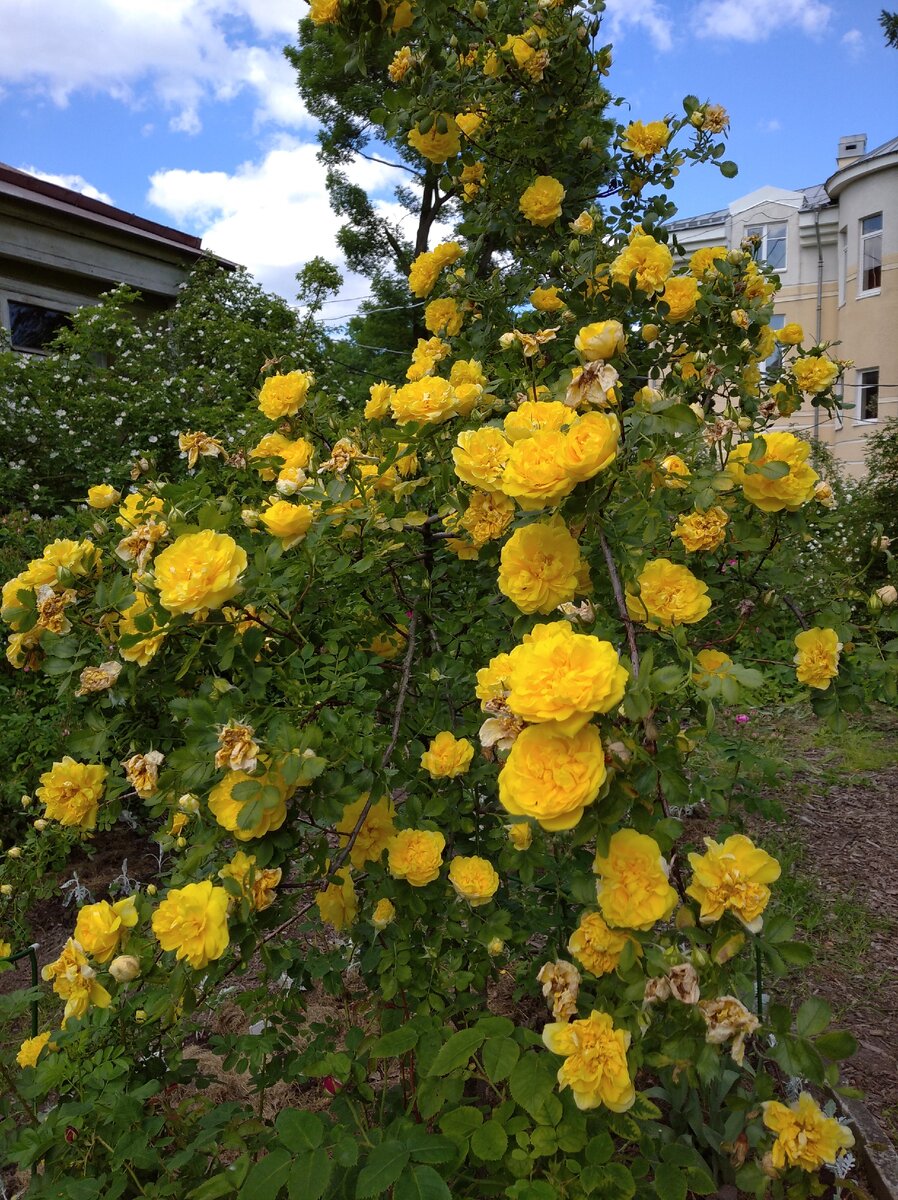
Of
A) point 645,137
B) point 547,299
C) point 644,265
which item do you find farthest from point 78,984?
point 645,137

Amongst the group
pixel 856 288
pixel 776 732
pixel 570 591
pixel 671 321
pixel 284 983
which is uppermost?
pixel 856 288

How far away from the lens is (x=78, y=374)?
20.7ft

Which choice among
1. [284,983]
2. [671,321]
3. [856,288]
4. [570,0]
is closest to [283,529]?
[671,321]

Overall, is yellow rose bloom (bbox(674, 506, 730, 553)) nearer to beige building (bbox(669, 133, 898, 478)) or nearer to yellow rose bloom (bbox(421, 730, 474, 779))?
yellow rose bloom (bbox(421, 730, 474, 779))

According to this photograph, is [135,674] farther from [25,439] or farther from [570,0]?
[25,439]

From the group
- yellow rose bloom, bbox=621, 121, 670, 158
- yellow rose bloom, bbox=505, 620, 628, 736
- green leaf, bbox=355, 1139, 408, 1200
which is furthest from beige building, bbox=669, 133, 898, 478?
green leaf, bbox=355, 1139, 408, 1200

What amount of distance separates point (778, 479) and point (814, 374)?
835mm

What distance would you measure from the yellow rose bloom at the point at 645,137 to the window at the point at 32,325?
733cm

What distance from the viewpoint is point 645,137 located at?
204 centimetres

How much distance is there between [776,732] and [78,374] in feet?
18.7

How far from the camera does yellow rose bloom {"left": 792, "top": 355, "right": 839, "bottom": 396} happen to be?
1.74 m

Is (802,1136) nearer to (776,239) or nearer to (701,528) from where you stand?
(701,528)

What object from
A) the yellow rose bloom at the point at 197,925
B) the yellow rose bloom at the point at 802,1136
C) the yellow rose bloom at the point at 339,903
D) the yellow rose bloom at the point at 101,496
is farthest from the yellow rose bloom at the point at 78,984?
the yellow rose bloom at the point at 802,1136

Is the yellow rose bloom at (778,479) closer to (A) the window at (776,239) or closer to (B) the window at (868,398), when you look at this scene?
(B) the window at (868,398)
